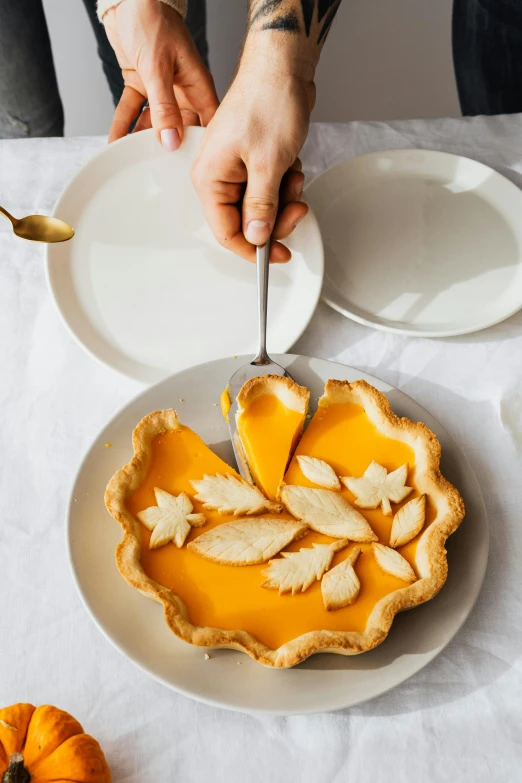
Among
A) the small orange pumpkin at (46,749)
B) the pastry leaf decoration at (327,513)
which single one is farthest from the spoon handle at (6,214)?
the small orange pumpkin at (46,749)

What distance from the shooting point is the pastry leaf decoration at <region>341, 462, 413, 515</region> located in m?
1.09

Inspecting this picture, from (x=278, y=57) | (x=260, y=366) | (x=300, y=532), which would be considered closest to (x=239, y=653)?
(x=300, y=532)

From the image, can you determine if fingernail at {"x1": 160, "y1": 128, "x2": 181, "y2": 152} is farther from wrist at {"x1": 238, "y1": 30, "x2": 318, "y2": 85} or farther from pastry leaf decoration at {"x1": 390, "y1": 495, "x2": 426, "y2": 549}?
pastry leaf decoration at {"x1": 390, "y1": 495, "x2": 426, "y2": 549}

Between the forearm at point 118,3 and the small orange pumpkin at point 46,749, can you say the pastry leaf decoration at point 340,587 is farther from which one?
the forearm at point 118,3

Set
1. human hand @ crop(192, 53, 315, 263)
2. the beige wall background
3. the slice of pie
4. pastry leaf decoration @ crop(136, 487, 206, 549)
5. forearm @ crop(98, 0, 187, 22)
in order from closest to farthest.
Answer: pastry leaf decoration @ crop(136, 487, 206, 549), the slice of pie, human hand @ crop(192, 53, 315, 263), forearm @ crop(98, 0, 187, 22), the beige wall background

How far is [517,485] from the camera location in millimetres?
1207

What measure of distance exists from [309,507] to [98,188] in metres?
0.88

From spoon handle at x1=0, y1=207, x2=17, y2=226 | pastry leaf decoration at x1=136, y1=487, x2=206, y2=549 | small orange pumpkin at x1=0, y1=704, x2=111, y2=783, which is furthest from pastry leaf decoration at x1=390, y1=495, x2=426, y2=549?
spoon handle at x1=0, y1=207, x2=17, y2=226

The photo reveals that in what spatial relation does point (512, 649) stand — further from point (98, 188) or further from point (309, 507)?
point (98, 188)

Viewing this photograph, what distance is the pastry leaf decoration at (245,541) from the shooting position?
1.04m

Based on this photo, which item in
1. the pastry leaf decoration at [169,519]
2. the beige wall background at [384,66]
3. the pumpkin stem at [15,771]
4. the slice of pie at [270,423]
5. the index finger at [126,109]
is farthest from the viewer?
the beige wall background at [384,66]

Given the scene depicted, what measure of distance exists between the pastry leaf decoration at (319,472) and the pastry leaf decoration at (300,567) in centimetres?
10

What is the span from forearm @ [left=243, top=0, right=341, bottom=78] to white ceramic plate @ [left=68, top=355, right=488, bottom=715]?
74 centimetres

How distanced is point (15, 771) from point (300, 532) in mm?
501
